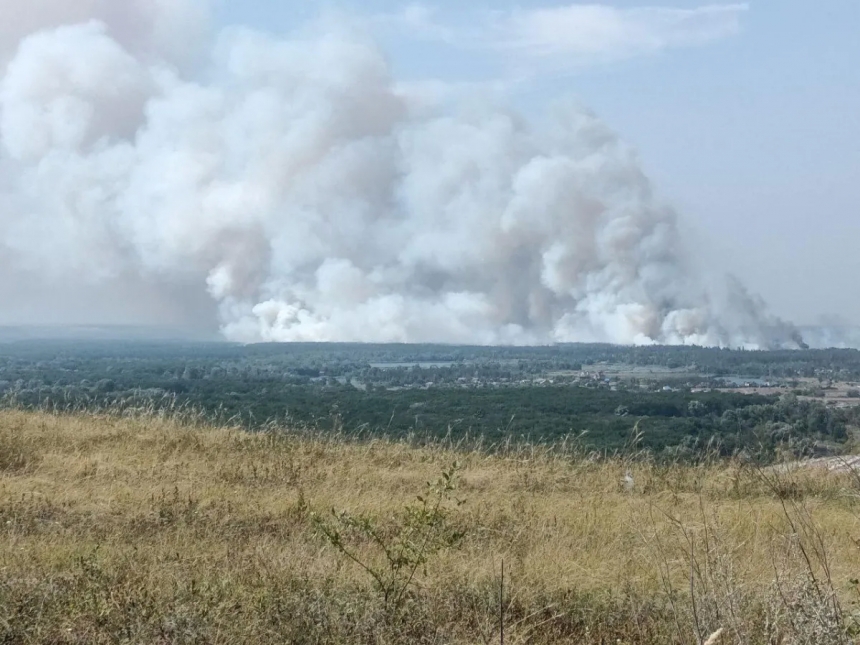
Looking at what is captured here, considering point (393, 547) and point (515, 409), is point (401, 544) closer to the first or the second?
point (393, 547)

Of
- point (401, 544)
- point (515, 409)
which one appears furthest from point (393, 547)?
point (515, 409)

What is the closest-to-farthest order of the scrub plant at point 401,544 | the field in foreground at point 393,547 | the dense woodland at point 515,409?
1. the field in foreground at point 393,547
2. the scrub plant at point 401,544
3. the dense woodland at point 515,409

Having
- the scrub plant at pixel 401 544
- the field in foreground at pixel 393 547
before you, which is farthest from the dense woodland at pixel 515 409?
the scrub plant at pixel 401 544

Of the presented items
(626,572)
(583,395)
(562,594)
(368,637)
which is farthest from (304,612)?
(583,395)

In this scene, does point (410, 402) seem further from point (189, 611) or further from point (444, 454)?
point (189, 611)

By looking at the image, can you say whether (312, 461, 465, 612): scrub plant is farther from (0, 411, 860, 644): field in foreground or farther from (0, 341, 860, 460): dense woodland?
(0, 341, 860, 460): dense woodland

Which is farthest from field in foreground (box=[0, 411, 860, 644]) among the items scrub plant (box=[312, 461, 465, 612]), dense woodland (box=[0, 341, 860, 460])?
dense woodland (box=[0, 341, 860, 460])

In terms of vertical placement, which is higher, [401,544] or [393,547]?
[401,544]

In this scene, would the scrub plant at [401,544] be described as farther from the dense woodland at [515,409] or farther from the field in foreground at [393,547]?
the dense woodland at [515,409]

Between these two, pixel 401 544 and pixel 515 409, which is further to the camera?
pixel 515 409
